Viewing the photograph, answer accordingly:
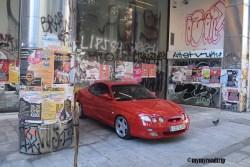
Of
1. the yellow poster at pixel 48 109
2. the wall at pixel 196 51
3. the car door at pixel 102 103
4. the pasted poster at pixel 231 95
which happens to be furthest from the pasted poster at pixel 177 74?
the yellow poster at pixel 48 109

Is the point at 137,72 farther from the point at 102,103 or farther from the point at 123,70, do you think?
the point at 102,103

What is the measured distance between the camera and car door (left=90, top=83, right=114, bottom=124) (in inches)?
322

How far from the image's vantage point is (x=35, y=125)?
6031mm

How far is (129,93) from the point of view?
8484 mm

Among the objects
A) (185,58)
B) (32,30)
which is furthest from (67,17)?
(185,58)

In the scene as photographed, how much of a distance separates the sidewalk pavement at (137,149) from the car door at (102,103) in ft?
1.23

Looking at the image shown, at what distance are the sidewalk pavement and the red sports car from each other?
29 centimetres

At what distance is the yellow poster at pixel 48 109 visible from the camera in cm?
605

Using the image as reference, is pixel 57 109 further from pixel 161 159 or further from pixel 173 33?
pixel 173 33

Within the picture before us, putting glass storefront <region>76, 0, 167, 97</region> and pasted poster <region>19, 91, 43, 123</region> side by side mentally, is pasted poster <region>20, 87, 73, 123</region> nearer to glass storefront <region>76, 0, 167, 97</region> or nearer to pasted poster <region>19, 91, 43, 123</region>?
pasted poster <region>19, 91, 43, 123</region>

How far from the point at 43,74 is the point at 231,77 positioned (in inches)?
377

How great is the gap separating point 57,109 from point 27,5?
2090mm

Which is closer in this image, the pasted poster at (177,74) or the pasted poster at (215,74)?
the pasted poster at (215,74)

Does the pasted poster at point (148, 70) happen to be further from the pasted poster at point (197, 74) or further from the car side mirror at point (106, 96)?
the car side mirror at point (106, 96)
